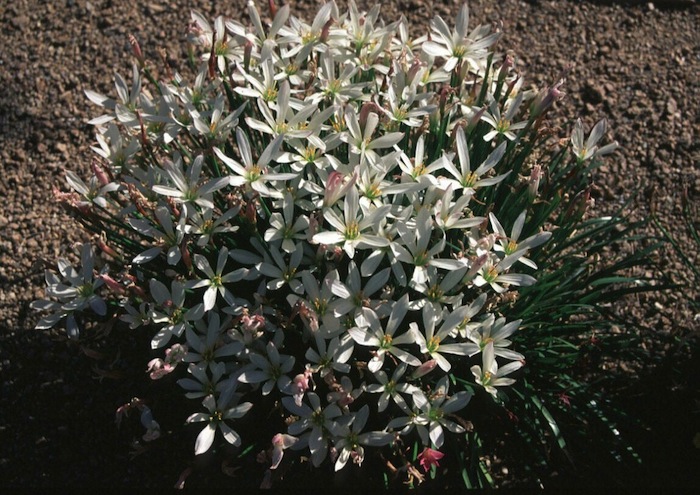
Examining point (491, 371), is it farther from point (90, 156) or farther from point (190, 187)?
point (90, 156)

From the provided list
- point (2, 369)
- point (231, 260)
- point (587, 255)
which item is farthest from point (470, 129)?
point (2, 369)

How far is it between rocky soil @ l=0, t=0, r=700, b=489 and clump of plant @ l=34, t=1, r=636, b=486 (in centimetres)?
48

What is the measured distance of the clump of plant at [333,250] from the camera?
2.76 m

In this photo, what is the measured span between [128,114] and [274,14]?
0.85m

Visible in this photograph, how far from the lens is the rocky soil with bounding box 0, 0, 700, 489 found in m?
3.55

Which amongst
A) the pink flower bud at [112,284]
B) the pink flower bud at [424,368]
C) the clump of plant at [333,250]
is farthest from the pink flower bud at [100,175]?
the pink flower bud at [424,368]

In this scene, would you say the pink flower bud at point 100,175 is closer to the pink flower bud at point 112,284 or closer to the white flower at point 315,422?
the pink flower bud at point 112,284

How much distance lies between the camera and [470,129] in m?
3.23

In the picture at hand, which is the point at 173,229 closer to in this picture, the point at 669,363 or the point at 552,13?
the point at 669,363

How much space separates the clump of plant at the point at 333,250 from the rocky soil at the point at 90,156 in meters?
0.48

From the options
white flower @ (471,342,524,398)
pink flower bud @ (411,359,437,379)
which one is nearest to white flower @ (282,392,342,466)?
pink flower bud @ (411,359,437,379)

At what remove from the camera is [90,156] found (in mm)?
4566

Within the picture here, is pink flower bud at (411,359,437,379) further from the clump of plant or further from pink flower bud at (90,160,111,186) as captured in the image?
pink flower bud at (90,160,111,186)

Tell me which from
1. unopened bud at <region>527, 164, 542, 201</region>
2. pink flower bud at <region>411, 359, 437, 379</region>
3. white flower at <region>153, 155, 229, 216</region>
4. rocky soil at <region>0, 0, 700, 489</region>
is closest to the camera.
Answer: pink flower bud at <region>411, 359, 437, 379</region>
